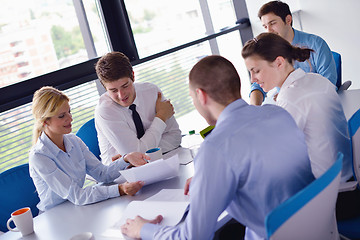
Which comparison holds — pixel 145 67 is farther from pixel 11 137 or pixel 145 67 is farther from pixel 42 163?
pixel 42 163

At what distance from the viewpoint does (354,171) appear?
72.1 inches

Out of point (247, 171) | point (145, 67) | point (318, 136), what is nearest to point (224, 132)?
point (247, 171)

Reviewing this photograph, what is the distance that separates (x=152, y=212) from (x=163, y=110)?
116cm

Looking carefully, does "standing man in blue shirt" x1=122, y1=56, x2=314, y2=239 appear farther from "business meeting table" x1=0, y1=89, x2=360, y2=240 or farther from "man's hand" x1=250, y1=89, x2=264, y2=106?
"man's hand" x1=250, y1=89, x2=264, y2=106

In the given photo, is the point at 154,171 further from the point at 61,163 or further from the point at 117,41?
the point at 117,41

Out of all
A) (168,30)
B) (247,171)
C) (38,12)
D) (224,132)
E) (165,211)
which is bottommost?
(165,211)

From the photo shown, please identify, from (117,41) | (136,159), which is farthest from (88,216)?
(117,41)

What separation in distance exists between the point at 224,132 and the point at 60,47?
8.44 feet

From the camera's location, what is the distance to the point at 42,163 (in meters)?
2.18

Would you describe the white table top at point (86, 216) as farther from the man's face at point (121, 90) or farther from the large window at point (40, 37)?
the large window at point (40, 37)

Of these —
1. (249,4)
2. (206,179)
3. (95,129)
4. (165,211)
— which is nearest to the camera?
(206,179)

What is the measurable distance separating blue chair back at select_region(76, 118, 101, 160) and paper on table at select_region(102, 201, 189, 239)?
4.19ft

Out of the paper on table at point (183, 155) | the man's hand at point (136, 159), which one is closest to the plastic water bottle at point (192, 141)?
the paper on table at point (183, 155)

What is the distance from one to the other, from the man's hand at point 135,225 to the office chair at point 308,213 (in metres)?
0.60
